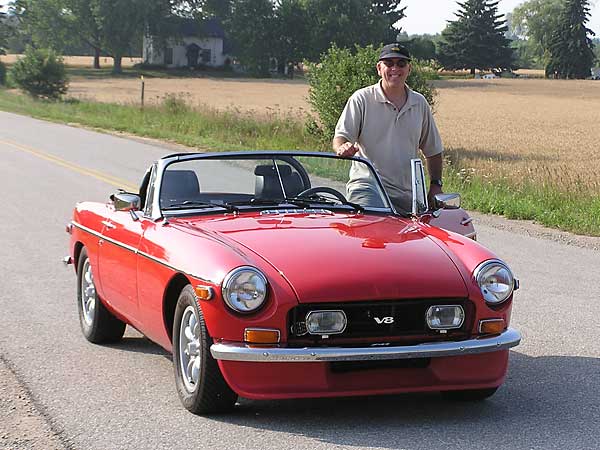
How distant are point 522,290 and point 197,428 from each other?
4.68 m

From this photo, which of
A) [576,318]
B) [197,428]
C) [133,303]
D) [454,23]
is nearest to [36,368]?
[133,303]

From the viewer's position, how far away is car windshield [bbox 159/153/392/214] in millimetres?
6805

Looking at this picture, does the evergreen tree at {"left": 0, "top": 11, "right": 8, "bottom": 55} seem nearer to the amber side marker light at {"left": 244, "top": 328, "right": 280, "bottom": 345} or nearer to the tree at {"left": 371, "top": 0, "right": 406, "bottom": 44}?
the tree at {"left": 371, "top": 0, "right": 406, "bottom": 44}

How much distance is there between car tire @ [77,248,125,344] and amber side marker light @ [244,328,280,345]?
220 centimetres

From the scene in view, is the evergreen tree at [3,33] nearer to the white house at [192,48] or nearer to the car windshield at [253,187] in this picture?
the white house at [192,48]

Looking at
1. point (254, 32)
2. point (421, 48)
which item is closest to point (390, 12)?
point (421, 48)

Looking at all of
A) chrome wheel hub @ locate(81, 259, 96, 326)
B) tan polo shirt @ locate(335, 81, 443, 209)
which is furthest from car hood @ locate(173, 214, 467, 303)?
tan polo shirt @ locate(335, 81, 443, 209)

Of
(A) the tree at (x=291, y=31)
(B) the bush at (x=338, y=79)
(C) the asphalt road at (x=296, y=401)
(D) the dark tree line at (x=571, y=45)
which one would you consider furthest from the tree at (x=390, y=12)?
(C) the asphalt road at (x=296, y=401)

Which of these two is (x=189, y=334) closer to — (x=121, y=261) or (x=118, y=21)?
(x=121, y=261)

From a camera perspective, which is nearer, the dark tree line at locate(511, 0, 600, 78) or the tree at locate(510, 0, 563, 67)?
the dark tree line at locate(511, 0, 600, 78)

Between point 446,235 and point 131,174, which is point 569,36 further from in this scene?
point 446,235

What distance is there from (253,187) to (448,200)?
118cm

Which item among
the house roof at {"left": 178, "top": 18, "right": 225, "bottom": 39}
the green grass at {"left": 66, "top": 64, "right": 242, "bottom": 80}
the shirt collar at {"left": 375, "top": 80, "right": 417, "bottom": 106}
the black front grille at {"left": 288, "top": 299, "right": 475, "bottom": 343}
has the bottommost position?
the green grass at {"left": 66, "top": 64, "right": 242, "bottom": 80}

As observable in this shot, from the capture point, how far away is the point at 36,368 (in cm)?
669
